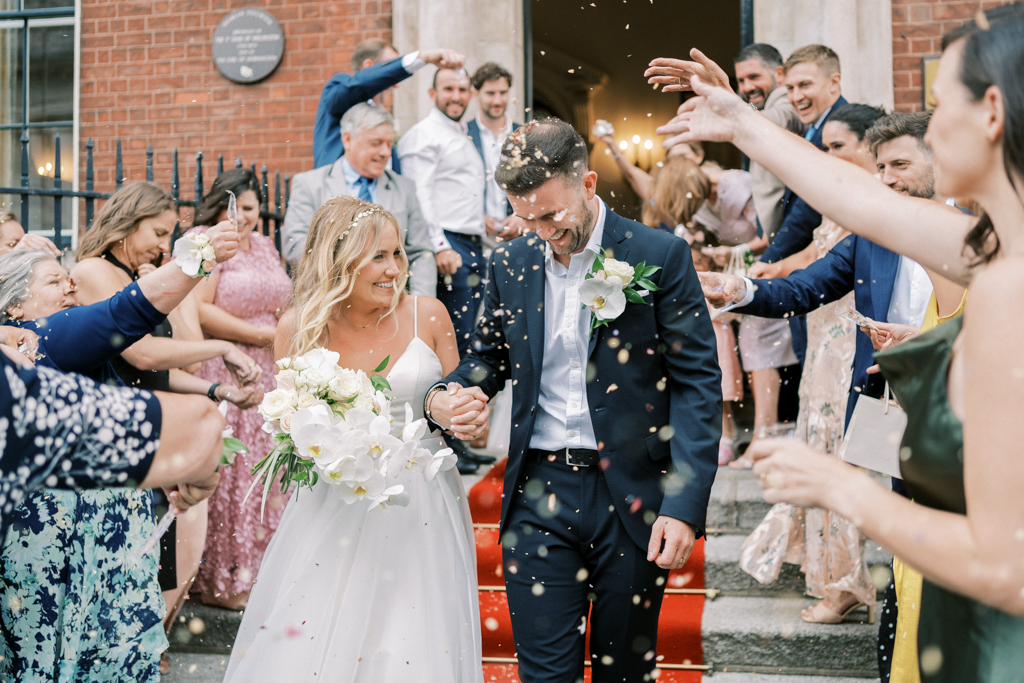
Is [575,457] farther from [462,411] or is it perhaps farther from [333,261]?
[333,261]

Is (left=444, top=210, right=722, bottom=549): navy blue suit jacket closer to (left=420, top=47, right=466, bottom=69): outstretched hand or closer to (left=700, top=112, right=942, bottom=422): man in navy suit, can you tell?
(left=700, top=112, right=942, bottom=422): man in navy suit

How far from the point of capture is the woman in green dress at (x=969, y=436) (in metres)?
1.15

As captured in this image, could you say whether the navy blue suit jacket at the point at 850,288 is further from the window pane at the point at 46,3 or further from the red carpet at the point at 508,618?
the window pane at the point at 46,3

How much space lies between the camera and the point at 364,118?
4.99m

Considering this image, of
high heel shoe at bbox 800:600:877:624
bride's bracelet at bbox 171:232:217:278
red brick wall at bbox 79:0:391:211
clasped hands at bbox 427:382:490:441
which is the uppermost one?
red brick wall at bbox 79:0:391:211

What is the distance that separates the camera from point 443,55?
16.1 ft

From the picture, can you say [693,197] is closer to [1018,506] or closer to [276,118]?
[276,118]

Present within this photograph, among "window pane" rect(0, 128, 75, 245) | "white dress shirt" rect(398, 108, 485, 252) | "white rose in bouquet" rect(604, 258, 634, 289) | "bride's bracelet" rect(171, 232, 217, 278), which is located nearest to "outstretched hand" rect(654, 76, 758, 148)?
"white rose in bouquet" rect(604, 258, 634, 289)

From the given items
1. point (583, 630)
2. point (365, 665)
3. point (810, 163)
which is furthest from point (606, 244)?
point (365, 665)

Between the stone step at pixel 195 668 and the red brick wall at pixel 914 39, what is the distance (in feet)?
19.9

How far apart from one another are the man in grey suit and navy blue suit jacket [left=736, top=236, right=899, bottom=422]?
2361 mm

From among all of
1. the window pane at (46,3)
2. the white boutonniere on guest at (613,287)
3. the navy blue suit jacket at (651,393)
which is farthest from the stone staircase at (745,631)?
the window pane at (46,3)

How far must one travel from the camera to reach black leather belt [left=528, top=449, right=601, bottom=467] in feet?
8.40

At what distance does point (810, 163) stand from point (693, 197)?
381 cm
